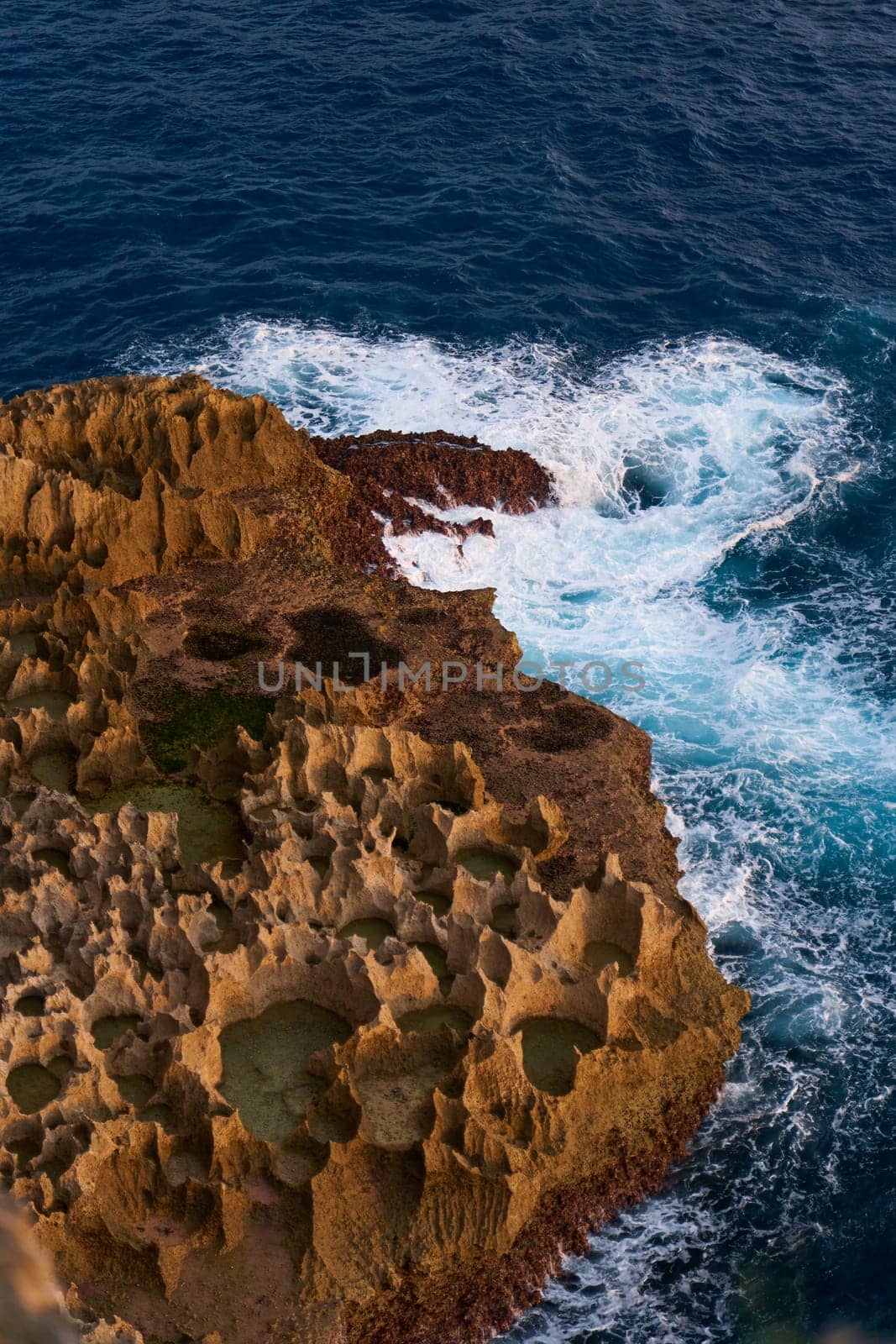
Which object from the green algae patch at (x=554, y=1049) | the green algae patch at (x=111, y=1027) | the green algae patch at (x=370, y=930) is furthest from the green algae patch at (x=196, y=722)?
the green algae patch at (x=554, y=1049)

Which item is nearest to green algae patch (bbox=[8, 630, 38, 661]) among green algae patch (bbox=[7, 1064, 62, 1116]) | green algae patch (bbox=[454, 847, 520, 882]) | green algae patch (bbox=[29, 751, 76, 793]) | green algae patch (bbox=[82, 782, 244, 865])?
green algae patch (bbox=[29, 751, 76, 793])

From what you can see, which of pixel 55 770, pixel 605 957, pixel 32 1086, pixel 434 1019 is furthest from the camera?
pixel 55 770

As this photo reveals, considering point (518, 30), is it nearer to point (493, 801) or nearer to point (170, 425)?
point (170, 425)

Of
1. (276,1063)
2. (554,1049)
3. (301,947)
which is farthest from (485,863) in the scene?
(276,1063)

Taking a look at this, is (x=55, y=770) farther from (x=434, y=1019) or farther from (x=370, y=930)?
(x=434, y=1019)

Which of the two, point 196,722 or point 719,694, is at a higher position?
point 196,722

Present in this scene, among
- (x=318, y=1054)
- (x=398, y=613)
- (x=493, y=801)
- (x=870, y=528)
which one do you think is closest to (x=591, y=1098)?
(x=318, y=1054)

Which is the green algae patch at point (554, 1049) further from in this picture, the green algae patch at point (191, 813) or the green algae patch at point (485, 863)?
the green algae patch at point (191, 813)

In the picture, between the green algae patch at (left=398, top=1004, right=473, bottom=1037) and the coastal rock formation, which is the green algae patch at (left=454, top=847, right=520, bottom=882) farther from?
the green algae patch at (left=398, top=1004, right=473, bottom=1037)
